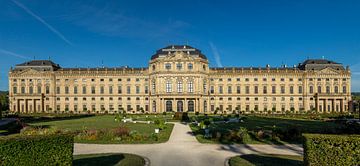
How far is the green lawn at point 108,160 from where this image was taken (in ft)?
38.5

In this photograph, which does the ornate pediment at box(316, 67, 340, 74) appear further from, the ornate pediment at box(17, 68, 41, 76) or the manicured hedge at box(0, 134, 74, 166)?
the ornate pediment at box(17, 68, 41, 76)

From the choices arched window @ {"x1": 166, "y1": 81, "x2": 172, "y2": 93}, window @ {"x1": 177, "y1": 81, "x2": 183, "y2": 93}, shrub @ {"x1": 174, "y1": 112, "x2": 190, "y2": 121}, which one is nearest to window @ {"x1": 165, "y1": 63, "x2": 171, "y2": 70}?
arched window @ {"x1": 166, "y1": 81, "x2": 172, "y2": 93}

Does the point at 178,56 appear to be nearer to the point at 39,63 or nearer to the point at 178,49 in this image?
the point at 178,49

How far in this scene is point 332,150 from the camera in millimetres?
8219

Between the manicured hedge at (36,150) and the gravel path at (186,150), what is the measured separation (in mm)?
4497

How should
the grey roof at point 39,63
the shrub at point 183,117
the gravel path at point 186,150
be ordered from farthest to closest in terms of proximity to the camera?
the grey roof at point 39,63, the shrub at point 183,117, the gravel path at point 186,150

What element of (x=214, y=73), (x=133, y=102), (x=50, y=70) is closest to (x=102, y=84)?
(x=133, y=102)

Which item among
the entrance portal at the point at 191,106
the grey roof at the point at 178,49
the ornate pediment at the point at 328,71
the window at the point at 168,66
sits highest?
the grey roof at the point at 178,49

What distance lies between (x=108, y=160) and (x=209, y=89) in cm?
4910

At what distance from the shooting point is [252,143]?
697 inches

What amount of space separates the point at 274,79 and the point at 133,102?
32.8 m

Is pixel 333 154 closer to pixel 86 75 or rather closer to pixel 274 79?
pixel 274 79

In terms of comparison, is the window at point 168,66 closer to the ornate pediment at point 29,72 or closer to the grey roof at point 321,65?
the ornate pediment at point 29,72

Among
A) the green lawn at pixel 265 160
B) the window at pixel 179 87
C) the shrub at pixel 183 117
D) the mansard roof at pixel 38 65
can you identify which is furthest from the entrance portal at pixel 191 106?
the green lawn at pixel 265 160
